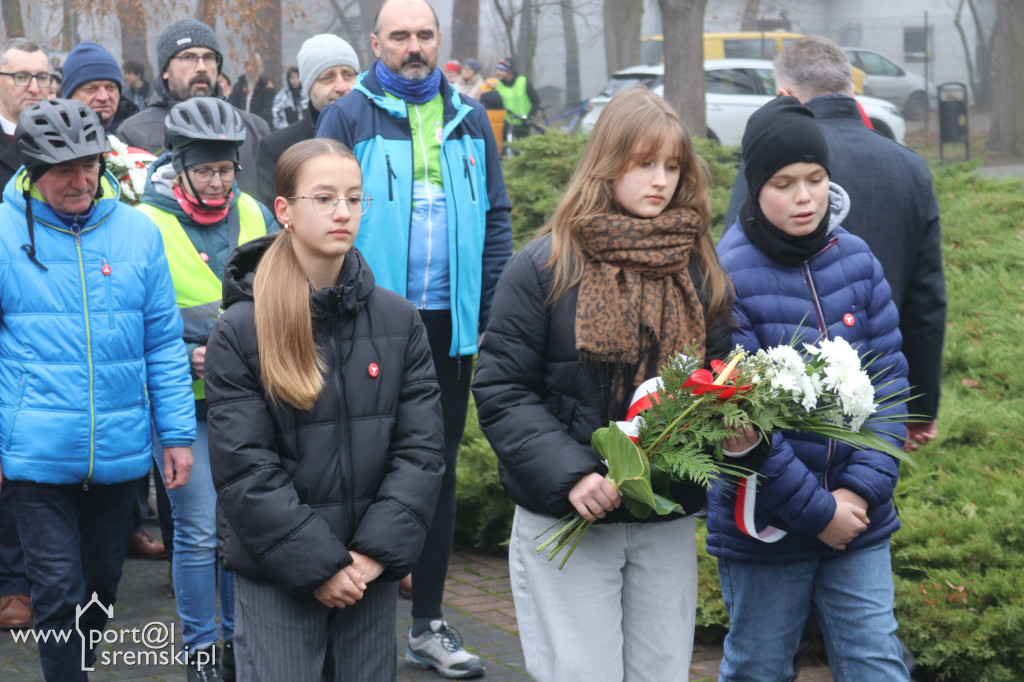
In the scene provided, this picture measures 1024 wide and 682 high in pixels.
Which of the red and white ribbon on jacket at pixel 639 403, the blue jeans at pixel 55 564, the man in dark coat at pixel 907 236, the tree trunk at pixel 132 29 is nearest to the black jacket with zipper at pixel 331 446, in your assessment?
the red and white ribbon on jacket at pixel 639 403

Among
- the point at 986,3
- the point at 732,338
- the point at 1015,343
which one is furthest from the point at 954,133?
the point at 732,338

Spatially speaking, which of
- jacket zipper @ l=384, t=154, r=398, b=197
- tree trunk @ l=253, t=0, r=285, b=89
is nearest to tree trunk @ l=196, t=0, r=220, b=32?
tree trunk @ l=253, t=0, r=285, b=89

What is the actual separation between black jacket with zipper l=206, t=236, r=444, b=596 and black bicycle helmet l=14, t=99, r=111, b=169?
1.00 metres

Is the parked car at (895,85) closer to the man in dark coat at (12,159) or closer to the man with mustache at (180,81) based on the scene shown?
the man with mustache at (180,81)

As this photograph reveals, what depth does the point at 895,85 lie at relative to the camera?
28797 mm

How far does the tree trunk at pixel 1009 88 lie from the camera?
23812 mm

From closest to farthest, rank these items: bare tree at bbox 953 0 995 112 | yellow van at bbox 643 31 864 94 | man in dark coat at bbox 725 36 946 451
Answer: man in dark coat at bbox 725 36 946 451
yellow van at bbox 643 31 864 94
bare tree at bbox 953 0 995 112

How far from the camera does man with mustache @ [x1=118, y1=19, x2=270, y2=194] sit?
6.21m

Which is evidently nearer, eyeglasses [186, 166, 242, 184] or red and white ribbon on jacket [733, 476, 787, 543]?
red and white ribbon on jacket [733, 476, 787, 543]

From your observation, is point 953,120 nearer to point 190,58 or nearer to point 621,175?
point 190,58

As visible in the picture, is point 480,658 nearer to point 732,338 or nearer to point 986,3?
point 732,338

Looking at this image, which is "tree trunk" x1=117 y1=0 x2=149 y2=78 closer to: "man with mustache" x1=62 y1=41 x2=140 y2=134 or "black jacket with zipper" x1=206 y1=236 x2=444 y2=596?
"man with mustache" x1=62 y1=41 x2=140 y2=134

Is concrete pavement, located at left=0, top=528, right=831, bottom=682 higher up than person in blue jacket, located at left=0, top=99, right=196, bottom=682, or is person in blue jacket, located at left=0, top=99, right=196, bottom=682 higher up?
person in blue jacket, located at left=0, top=99, right=196, bottom=682

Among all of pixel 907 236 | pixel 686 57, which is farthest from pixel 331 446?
pixel 686 57
